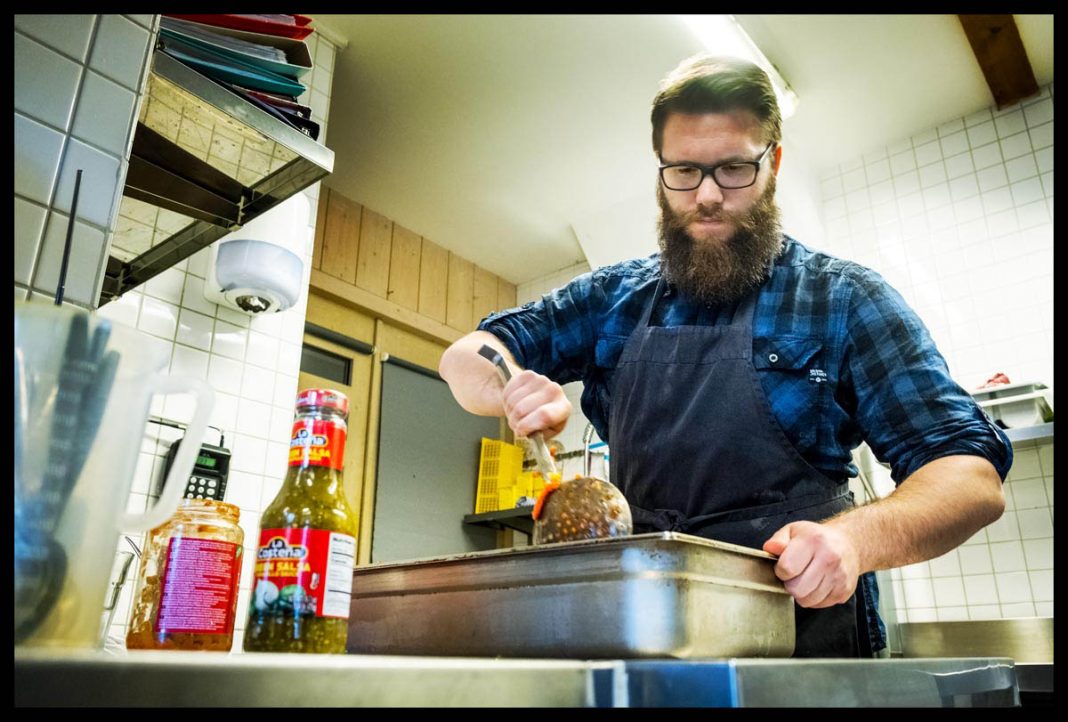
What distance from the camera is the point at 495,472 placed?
4137 millimetres

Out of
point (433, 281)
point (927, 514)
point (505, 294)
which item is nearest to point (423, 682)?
point (927, 514)

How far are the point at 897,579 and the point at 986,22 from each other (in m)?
2.03

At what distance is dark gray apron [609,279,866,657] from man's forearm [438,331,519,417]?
9.2 inches

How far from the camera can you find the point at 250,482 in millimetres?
2158

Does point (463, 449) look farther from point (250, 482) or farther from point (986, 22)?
point (986, 22)

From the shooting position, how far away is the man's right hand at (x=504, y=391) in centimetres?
104

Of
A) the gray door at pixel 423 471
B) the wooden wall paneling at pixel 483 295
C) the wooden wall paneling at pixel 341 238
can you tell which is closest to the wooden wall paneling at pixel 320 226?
the wooden wall paneling at pixel 341 238

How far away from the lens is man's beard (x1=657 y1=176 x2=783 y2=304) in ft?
4.75

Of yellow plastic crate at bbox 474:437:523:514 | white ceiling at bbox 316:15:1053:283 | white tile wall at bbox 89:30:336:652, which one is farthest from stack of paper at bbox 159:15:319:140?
yellow plastic crate at bbox 474:437:523:514

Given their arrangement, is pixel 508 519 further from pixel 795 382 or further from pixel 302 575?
pixel 302 575

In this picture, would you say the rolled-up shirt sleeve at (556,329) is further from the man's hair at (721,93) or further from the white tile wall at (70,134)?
the white tile wall at (70,134)

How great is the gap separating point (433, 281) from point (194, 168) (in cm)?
296

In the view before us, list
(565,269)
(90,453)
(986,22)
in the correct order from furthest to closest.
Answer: (565,269) → (986,22) → (90,453)
